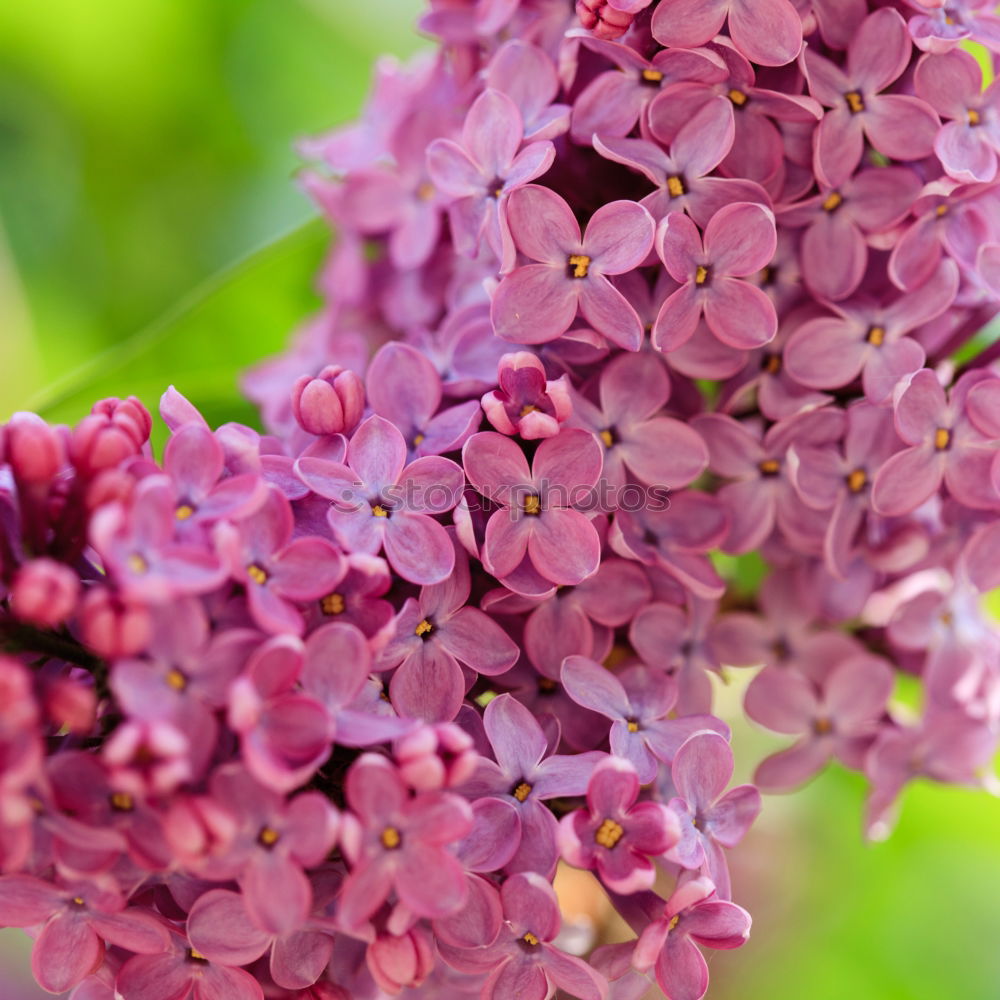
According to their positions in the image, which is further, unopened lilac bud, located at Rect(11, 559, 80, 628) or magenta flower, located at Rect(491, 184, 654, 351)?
magenta flower, located at Rect(491, 184, 654, 351)

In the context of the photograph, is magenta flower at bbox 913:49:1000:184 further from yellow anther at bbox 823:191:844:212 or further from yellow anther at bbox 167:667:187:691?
yellow anther at bbox 167:667:187:691

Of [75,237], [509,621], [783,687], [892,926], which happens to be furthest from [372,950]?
[75,237]

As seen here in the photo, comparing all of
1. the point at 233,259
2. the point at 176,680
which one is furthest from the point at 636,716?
the point at 233,259

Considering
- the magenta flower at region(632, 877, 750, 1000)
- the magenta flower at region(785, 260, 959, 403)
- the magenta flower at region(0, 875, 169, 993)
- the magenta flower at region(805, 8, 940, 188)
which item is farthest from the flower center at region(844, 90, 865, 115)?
the magenta flower at region(0, 875, 169, 993)

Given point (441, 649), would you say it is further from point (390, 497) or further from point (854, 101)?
point (854, 101)

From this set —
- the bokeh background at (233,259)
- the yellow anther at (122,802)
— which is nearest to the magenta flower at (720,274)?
the yellow anther at (122,802)

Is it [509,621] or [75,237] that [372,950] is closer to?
[509,621]
